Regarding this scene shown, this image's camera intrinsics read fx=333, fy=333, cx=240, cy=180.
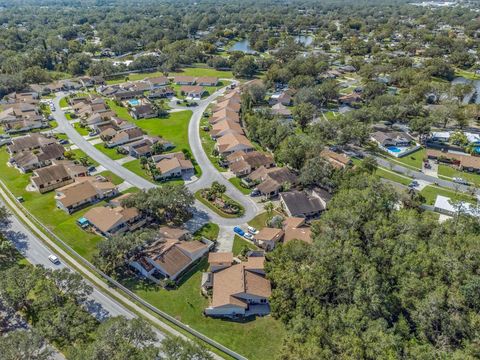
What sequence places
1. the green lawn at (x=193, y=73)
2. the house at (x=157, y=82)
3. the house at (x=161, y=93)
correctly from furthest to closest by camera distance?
the green lawn at (x=193, y=73) → the house at (x=157, y=82) → the house at (x=161, y=93)

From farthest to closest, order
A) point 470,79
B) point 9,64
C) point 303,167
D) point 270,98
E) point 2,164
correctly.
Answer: point 470,79
point 9,64
point 270,98
point 2,164
point 303,167

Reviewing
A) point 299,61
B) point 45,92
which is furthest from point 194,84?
point 45,92

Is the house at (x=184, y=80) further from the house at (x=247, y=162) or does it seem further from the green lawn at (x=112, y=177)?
the green lawn at (x=112, y=177)

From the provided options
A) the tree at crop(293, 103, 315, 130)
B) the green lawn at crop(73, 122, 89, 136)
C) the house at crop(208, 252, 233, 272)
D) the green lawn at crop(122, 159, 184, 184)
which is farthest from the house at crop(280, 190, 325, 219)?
the green lawn at crop(73, 122, 89, 136)

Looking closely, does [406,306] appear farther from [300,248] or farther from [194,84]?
[194,84]

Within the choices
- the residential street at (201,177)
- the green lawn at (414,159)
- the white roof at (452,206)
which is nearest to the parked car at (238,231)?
the residential street at (201,177)

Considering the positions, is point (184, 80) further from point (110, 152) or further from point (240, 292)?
point (240, 292)
